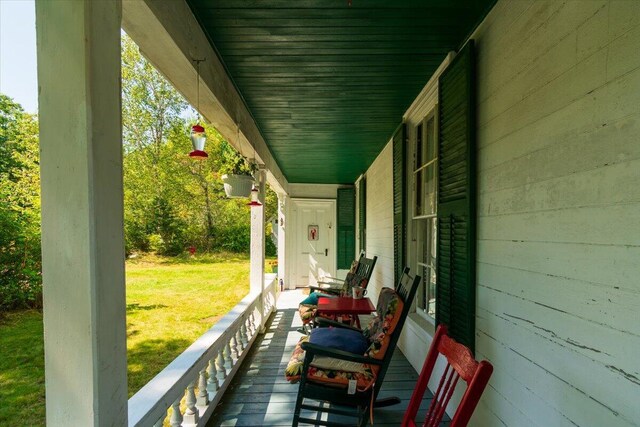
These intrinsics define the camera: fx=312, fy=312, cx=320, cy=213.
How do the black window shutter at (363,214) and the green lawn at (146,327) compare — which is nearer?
the green lawn at (146,327)

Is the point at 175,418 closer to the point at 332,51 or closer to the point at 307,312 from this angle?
the point at 307,312

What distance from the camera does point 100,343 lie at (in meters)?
0.89

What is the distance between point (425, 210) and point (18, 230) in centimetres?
598

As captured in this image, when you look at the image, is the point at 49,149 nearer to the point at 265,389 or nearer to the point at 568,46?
the point at 568,46

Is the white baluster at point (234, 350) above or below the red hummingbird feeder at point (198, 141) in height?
below

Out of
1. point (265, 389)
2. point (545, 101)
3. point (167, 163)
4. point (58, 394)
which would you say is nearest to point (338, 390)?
point (265, 389)

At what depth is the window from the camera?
2668mm

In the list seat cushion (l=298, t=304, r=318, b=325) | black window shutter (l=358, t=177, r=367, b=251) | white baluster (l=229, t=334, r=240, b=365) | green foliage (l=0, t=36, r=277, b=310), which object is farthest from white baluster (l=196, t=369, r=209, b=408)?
green foliage (l=0, t=36, r=277, b=310)

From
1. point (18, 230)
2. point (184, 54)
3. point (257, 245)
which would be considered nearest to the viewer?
point (184, 54)

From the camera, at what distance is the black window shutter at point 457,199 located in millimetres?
1715

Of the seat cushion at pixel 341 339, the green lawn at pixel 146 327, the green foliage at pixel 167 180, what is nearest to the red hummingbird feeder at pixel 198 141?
the seat cushion at pixel 341 339

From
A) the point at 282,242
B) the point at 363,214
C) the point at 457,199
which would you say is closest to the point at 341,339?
the point at 457,199

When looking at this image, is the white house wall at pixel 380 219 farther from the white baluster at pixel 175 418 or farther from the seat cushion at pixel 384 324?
the white baluster at pixel 175 418

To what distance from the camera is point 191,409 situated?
1942 millimetres
